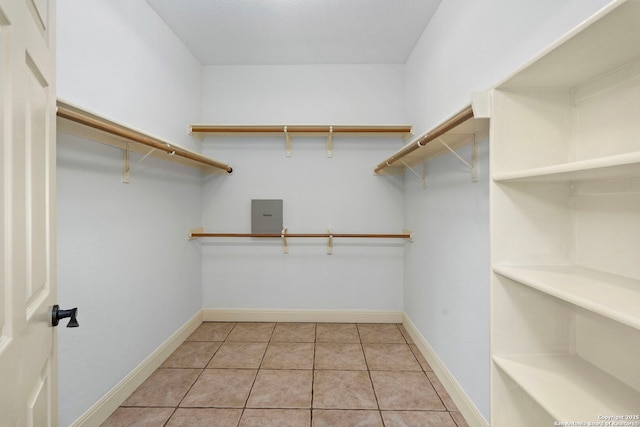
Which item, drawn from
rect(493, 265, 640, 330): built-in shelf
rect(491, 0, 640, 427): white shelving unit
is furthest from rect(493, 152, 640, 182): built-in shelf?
rect(493, 265, 640, 330): built-in shelf

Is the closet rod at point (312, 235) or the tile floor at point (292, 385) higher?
the closet rod at point (312, 235)

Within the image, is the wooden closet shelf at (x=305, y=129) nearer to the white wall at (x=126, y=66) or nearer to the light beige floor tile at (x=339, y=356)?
the white wall at (x=126, y=66)

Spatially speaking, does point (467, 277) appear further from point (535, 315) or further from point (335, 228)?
point (335, 228)

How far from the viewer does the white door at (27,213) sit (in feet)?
1.73

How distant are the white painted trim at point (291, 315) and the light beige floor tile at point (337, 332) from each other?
6 cm

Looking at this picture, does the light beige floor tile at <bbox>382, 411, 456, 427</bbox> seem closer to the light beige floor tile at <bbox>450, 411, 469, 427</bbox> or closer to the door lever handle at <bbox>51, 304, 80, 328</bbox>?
the light beige floor tile at <bbox>450, 411, 469, 427</bbox>

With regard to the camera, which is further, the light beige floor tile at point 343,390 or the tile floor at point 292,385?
the light beige floor tile at point 343,390

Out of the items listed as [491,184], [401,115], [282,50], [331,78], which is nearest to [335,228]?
[401,115]

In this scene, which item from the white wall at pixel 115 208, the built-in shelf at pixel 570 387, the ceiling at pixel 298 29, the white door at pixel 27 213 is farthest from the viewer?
the ceiling at pixel 298 29

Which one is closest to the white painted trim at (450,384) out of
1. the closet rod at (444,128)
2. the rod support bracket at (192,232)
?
the closet rod at (444,128)

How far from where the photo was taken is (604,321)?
83 cm

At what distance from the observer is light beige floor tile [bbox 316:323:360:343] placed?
2475mm

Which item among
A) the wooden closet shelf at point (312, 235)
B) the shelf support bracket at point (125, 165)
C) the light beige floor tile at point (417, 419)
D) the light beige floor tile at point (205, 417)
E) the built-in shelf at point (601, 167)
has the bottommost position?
the light beige floor tile at point (417, 419)

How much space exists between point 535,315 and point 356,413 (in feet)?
3.85
